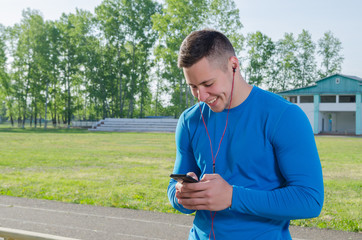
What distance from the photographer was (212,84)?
6.24 feet

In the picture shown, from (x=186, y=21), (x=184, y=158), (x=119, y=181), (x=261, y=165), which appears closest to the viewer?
(x=261, y=165)

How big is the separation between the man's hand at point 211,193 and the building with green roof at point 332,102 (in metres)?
54.0

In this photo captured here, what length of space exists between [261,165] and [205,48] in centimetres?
58

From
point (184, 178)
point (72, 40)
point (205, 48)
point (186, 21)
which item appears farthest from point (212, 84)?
point (72, 40)

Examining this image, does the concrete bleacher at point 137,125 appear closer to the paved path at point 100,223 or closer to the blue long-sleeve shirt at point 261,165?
the paved path at point 100,223

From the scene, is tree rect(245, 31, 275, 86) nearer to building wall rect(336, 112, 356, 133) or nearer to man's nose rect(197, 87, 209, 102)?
building wall rect(336, 112, 356, 133)

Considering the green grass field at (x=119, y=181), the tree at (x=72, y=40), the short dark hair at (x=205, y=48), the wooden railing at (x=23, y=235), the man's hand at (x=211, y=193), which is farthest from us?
the tree at (x=72, y=40)

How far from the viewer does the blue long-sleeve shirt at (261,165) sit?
5.67 ft

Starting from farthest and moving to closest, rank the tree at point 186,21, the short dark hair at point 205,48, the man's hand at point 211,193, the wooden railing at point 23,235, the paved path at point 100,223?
the tree at point 186,21 → the paved path at point 100,223 → the wooden railing at point 23,235 → the short dark hair at point 205,48 → the man's hand at point 211,193

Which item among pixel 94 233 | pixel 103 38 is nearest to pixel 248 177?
pixel 94 233

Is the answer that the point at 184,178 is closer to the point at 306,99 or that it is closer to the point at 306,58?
the point at 306,99

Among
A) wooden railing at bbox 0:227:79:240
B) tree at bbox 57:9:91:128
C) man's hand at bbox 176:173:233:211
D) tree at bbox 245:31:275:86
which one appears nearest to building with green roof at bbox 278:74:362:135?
tree at bbox 245:31:275:86

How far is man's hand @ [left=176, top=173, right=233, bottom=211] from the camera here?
5.57 ft

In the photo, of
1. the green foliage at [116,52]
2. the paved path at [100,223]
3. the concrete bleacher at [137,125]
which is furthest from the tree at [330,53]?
the paved path at [100,223]
